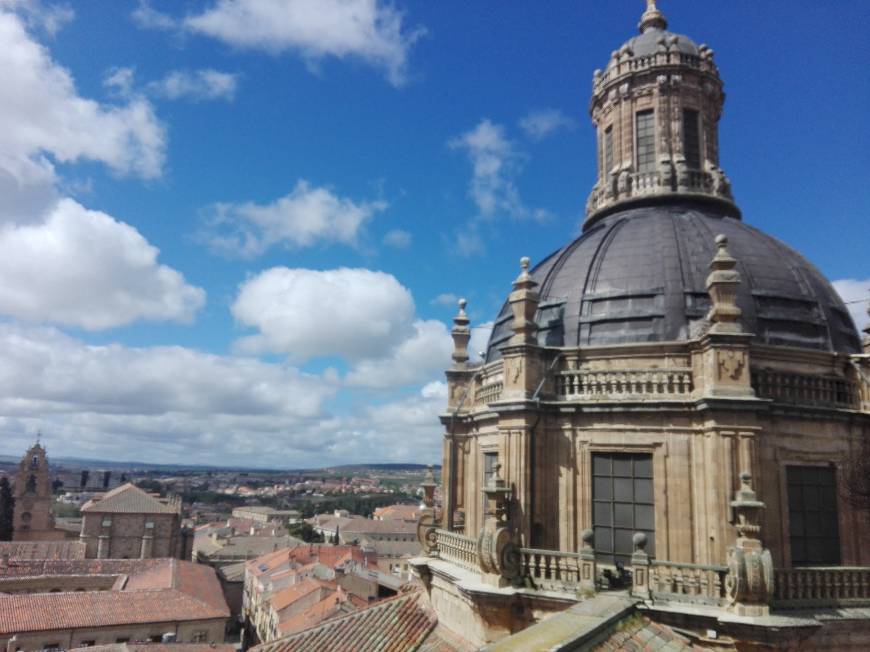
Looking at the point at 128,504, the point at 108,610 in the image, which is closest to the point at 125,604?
the point at 108,610

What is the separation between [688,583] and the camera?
502 inches

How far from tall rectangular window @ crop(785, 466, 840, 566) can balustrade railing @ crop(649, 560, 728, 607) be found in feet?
9.76

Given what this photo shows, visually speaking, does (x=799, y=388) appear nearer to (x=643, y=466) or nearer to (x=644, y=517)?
(x=643, y=466)

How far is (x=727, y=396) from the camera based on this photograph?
13789 mm

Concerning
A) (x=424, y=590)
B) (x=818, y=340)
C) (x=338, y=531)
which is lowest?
(x=338, y=531)

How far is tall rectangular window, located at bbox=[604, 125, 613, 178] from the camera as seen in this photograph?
22.1 meters

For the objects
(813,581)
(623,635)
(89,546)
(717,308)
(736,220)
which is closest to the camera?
(623,635)

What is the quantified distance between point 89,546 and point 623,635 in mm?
67116

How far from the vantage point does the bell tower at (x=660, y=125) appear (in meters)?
20.2

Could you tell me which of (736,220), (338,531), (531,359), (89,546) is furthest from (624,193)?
(338,531)

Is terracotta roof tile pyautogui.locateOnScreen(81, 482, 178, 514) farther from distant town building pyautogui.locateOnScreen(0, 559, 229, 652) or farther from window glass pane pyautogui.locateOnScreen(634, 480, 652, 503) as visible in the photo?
window glass pane pyautogui.locateOnScreen(634, 480, 652, 503)

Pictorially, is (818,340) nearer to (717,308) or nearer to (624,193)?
(717,308)

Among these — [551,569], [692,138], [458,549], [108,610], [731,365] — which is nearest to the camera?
[551,569]

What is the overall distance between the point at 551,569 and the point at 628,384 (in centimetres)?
441
